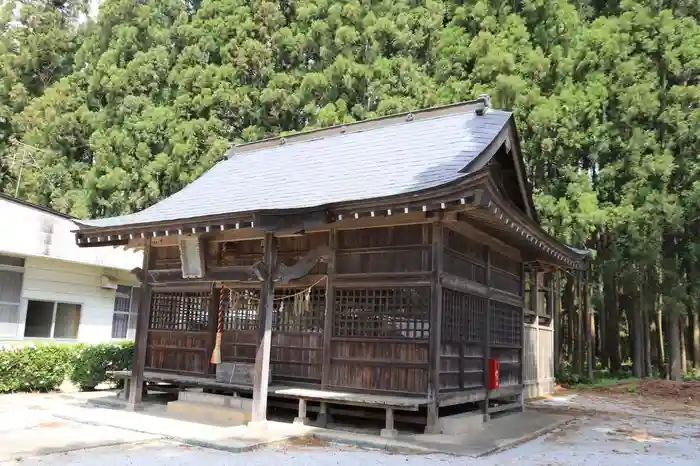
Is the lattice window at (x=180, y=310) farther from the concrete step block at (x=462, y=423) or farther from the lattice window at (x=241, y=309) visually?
the concrete step block at (x=462, y=423)

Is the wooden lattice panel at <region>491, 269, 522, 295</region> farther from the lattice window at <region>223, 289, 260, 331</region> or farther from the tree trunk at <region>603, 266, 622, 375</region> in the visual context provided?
the tree trunk at <region>603, 266, 622, 375</region>

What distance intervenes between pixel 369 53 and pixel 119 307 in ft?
41.4

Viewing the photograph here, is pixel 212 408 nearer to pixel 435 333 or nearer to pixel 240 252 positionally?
pixel 240 252

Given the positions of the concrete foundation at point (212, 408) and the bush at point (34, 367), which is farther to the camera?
the bush at point (34, 367)

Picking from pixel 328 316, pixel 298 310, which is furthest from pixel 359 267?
pixel 298 310

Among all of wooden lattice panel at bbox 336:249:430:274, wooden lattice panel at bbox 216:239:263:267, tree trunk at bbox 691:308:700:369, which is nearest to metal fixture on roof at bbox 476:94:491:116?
wooden lattice panel at bbox 336:249:430:274

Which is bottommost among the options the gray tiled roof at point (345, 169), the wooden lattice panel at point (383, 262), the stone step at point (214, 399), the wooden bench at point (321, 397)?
the stone step at point (214, 399)

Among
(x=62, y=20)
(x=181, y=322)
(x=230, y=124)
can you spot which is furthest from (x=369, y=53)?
(x=62, y=20)

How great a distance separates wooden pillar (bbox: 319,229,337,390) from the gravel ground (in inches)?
60.9

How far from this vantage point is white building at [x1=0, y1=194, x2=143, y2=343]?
1474cm

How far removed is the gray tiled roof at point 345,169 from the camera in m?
9.94

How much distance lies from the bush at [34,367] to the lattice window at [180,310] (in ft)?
9.85

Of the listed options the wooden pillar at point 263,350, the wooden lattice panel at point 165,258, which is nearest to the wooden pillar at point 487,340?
the wooden pillar at point 263,350

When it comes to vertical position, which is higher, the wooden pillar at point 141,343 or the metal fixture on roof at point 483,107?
the metal fixture on roof at point 483,107
